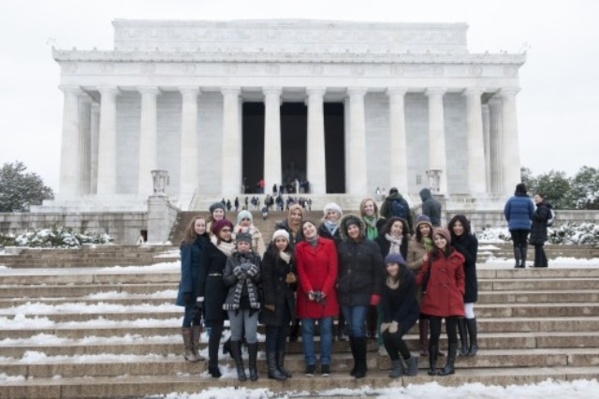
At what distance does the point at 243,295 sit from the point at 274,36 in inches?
1876

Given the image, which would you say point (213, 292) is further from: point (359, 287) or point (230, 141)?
point (230, 141)

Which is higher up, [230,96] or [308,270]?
[230,96]

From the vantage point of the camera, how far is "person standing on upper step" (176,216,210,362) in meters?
9.34

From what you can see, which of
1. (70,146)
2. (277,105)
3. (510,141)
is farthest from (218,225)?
(510,141)

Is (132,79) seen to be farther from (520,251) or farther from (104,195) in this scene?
(520,251)

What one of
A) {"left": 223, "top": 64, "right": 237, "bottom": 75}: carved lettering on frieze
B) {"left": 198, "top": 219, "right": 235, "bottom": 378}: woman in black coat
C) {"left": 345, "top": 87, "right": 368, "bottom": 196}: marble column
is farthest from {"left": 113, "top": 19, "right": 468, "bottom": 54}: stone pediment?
{"left": 198, "top": 219, "right": 235, "bottom": 378}: woman in black coat

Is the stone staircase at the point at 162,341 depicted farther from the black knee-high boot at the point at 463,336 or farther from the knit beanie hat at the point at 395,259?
the knit beanie hat at the point at 395,259

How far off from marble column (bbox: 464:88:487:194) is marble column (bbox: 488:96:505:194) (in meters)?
1.58

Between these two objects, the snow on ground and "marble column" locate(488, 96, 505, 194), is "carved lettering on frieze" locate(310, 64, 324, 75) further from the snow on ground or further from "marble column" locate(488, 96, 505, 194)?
the snow on ground

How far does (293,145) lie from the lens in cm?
6091

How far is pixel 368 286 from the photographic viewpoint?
8.73 meters

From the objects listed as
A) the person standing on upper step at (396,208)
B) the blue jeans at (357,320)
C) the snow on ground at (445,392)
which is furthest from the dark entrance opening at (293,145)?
the snow on ground at (445,392)

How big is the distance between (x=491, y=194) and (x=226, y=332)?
139ft

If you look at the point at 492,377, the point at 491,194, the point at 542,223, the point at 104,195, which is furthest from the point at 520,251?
the point at 104,195
